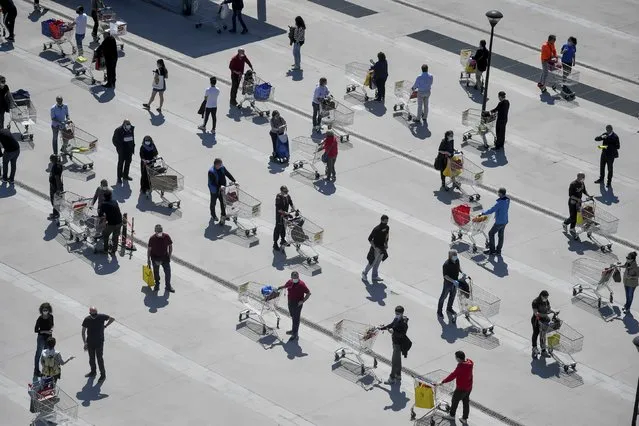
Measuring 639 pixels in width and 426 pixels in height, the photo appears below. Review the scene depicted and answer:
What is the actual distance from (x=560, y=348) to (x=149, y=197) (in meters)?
11.0

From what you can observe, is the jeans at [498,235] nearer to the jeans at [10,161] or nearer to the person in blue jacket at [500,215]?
the person in blue jacket at [500,215]

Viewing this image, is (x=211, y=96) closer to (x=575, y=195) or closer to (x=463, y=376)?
(x=575, y=195)

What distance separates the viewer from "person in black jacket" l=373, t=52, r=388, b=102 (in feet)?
130

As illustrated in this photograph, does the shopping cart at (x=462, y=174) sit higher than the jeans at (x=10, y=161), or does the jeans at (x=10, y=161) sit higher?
the shopping cart at (x=462, y=174)

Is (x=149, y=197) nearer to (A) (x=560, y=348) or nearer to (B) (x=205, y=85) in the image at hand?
(B) (x=205, y=85)

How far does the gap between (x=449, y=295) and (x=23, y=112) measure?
527 inches

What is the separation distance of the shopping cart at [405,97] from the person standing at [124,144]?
808cm

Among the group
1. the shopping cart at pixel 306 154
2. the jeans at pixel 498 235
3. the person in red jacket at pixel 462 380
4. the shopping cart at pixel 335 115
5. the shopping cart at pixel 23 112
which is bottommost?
the shopping cart at pixel 23 112

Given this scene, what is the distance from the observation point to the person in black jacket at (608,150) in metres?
35.8

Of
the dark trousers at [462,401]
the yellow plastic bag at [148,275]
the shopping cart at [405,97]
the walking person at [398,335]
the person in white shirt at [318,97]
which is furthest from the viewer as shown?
the shopping cart at [405,97]

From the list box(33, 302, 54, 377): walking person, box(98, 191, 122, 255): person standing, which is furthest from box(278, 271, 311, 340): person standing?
box(98, 191, 122, 255): person standing

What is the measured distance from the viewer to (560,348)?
1126 inches

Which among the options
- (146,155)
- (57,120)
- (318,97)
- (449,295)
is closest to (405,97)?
(318,97)

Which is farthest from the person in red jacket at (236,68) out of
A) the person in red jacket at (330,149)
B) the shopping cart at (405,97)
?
the person in red jacket at (330,149)
